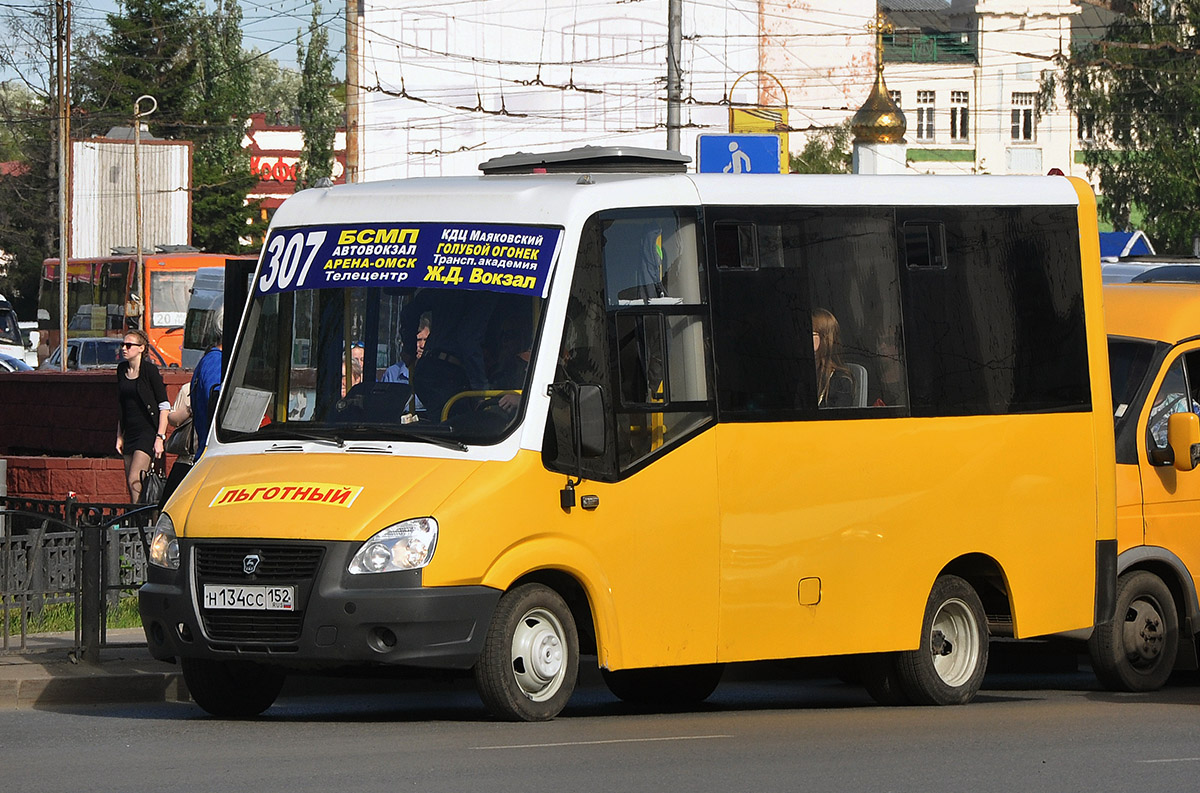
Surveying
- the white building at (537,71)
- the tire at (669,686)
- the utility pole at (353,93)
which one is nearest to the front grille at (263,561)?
the tire at (669,686)

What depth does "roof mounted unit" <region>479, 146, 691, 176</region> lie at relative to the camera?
10.8 metres

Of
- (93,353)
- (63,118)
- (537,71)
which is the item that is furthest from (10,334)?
(537,71)

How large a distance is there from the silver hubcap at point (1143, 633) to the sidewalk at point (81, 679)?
548cm

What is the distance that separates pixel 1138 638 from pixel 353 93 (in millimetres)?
72610

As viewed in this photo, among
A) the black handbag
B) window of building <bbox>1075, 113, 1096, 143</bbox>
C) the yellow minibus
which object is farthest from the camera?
window of building <bbox>1075, 113, 1096, 143</bbox>

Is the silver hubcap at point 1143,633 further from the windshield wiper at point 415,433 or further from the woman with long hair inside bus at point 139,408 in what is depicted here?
the woman with long hair inside bus at point 139,408

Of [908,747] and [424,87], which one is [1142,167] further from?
[908,747]

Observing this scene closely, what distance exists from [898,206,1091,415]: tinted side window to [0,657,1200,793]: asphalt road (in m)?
1.68

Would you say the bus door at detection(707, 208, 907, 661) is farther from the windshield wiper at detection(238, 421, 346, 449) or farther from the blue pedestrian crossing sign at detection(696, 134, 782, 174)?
the blue pedestrian crossing sign at detection(696, 134, 782, 174)

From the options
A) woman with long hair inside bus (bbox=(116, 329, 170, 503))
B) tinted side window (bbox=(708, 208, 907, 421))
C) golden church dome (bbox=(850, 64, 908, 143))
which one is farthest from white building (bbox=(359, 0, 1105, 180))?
tinted side window (bbox=(708, 208, 907, 421))

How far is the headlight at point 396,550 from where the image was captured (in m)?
8.94

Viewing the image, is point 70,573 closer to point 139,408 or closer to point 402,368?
point 402,368

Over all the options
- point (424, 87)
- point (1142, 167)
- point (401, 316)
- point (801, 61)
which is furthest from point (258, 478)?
point (801, 61)

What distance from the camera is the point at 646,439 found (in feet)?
32.2
